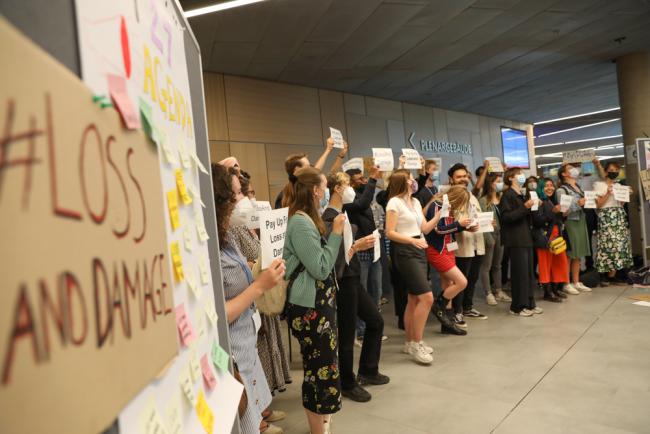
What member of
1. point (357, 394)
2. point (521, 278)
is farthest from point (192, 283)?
point (521, 278)

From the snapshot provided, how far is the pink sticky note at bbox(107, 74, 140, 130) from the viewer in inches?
22.5

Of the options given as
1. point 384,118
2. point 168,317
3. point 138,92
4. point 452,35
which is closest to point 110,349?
point 168,317

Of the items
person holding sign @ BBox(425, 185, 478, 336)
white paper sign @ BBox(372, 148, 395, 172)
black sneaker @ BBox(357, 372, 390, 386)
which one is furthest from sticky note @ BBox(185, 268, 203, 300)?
person holding sign @ BBox(425, 185, 478, 336)

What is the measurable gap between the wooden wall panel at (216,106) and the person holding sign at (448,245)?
10.2ft

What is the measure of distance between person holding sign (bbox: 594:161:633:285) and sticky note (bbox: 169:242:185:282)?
6243 millimetres

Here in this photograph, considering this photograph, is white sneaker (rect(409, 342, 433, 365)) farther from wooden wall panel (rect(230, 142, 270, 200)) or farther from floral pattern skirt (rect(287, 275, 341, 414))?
wooden wall panel (rect(230, 142, 270, 200))

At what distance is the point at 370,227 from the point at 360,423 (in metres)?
1.74

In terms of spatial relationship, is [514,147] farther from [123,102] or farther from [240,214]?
[123,102]

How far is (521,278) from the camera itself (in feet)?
15.4

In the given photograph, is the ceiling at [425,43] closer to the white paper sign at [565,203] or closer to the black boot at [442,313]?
the white paper sign at [565,203]

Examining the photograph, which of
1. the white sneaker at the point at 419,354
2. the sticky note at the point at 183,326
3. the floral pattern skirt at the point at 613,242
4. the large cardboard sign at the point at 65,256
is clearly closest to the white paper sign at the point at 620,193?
the floral pattern skirt at the point at 613,242

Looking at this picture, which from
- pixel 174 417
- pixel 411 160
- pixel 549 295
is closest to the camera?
pixel 174 417

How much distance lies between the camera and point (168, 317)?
0.68m

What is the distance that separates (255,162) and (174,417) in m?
5.78
